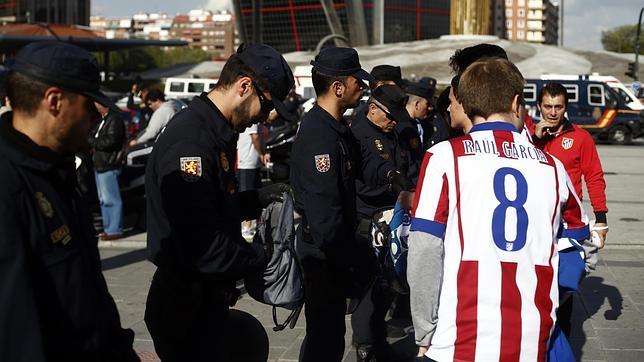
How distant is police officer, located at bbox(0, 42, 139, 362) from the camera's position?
86.6 inches

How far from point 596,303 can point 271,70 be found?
4.53m

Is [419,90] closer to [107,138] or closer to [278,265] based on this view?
[107,138]

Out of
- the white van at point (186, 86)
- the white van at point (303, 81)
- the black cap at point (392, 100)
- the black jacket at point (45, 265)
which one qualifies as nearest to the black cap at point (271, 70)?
the black jacket at point (45, 265)

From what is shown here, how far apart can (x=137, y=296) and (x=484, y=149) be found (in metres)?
5.33

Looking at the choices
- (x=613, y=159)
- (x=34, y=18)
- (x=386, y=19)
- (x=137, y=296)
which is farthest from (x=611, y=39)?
(x=137, y=296)

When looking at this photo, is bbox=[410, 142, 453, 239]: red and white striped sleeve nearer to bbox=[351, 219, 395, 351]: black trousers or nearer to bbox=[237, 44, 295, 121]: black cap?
bbox=[237, 44, 295, 121]: black cap

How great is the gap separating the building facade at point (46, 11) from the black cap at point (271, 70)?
333 ft

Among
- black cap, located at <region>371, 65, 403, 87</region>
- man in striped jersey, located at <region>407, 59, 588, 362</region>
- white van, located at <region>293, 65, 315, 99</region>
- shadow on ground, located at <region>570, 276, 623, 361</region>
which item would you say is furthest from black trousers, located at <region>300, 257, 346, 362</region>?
white van, located at <region>293, 65, 315, 99</region>

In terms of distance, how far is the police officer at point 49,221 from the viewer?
2199 mm

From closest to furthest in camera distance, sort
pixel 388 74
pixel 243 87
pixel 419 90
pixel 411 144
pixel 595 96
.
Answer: pixel 243 87
pixel 411 144
pixel 388 74
pixel 419 90
pixel 595 96

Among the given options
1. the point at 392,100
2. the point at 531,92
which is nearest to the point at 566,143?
the point at 392,100

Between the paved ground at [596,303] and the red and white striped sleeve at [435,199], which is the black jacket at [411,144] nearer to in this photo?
the paved ground at [596,303]

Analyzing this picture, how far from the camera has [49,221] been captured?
90.6 inches

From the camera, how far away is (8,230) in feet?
7.18
